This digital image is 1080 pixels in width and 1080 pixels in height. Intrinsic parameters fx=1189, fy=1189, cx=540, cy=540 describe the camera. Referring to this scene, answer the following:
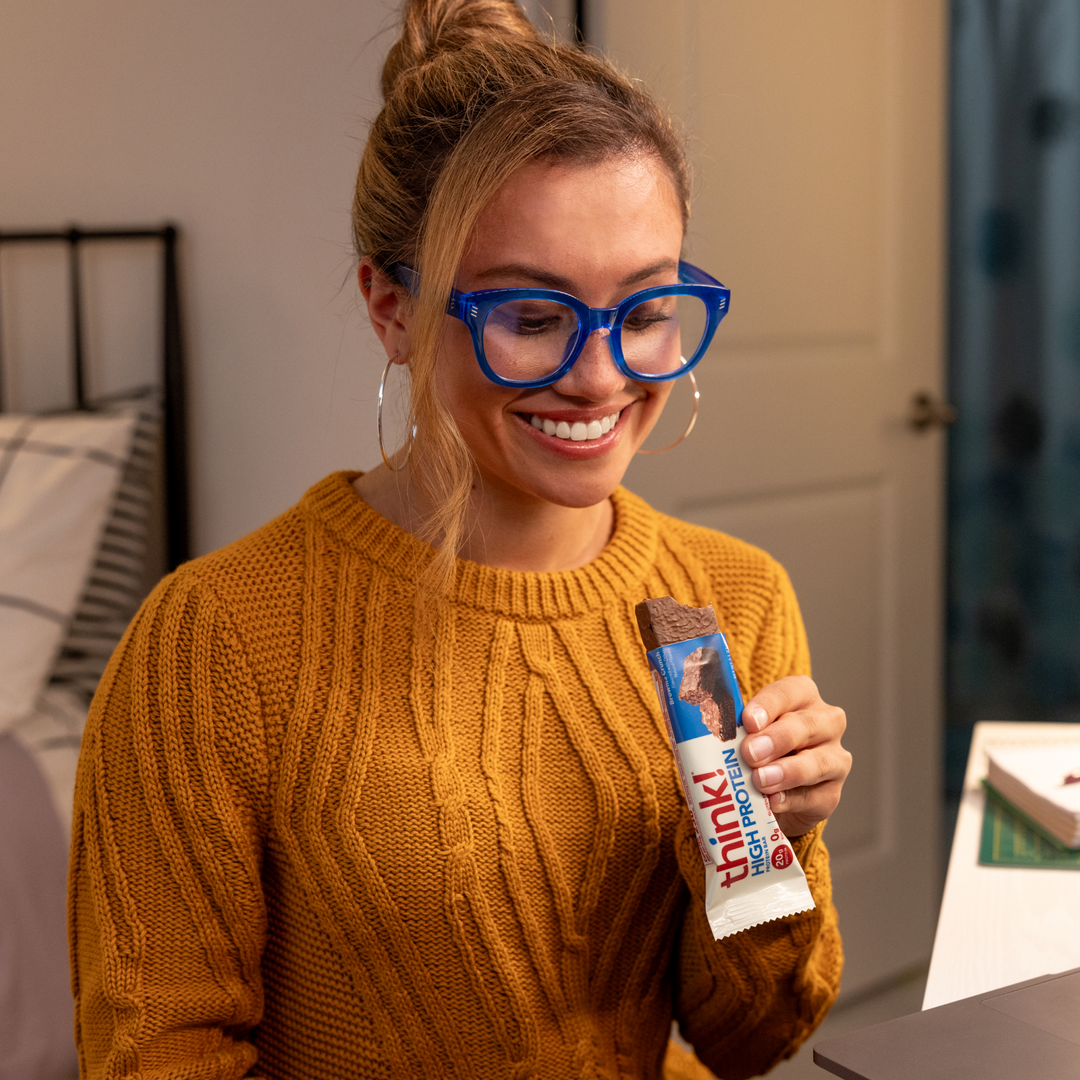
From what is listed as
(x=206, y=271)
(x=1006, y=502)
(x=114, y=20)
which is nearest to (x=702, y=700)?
(x=206, y=271)

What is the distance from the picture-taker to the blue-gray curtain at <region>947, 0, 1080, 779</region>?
8.70 ft

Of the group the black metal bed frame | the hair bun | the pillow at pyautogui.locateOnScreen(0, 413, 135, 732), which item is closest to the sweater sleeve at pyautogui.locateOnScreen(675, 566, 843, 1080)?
the hair bun

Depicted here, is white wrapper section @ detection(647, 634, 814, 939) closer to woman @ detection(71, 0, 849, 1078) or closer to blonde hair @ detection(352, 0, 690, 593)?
woman @ detection(71, 0, 849, 1078)

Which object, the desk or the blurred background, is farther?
the blurred background

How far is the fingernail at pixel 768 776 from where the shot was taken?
0.69 meters

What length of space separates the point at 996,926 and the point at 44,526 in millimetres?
1358

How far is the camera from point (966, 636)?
2.93m

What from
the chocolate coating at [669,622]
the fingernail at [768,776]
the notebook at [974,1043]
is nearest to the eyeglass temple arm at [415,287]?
the chocolate coating at [669,622]

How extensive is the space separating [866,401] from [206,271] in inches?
44.7

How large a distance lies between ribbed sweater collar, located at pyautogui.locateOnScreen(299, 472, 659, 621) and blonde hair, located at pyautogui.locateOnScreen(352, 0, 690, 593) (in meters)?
0.02

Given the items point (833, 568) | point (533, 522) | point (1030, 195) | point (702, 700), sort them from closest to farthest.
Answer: point (702, 700) < point (533, 522) < point (833, 568) < point (1030, 195)

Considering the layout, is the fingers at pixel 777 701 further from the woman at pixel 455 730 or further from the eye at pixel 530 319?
the eye at pixel 530 319

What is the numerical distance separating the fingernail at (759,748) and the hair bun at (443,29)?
57 cm

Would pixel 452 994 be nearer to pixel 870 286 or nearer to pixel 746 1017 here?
pixel 746 1017
